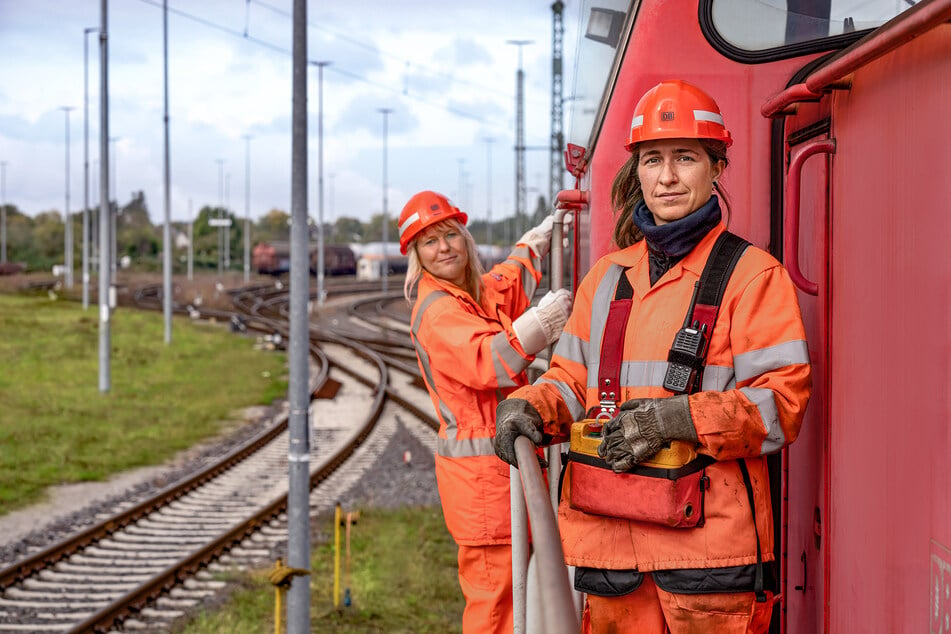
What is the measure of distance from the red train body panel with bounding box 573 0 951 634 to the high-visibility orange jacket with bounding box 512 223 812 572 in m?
0.17

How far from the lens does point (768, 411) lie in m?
2.67

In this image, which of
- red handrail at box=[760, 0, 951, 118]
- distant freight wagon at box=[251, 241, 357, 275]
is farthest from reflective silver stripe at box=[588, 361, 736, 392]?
distant freight wagon at box=[251, 241, 357, 275]

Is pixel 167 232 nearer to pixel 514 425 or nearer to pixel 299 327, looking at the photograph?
pixel 299 327

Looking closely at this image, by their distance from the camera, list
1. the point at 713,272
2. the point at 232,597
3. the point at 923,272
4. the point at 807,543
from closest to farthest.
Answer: the point at 923,272 → the point at 713,272 → the point at 807,543 → the point at 232,597

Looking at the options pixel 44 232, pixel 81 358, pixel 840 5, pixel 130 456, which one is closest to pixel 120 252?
pixel 44 232

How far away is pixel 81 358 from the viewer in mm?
26500

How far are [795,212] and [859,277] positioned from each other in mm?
332

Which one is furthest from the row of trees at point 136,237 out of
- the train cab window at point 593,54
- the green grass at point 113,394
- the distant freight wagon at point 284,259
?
A: the train cab window at point 593,54

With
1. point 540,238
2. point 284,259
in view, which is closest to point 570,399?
point 540,238

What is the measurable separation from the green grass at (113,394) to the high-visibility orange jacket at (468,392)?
8.90 metres

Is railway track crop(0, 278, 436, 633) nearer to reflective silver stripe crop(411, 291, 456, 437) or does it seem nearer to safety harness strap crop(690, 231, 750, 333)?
reflective silver stripe crop(411, 291, 456, 437)

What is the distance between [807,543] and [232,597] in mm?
6653

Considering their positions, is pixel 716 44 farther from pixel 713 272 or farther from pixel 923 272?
pixel 923 272

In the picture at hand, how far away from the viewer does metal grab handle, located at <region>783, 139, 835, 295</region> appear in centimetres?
284
